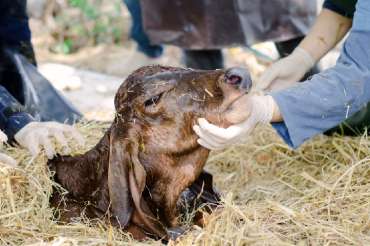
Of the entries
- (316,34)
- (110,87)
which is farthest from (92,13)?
(316,34)

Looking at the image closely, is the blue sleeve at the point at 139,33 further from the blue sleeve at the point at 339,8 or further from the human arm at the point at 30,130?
the human arm at the point at 30,130

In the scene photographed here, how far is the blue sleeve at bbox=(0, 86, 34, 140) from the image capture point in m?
3.55

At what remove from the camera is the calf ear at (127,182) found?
9.03ft

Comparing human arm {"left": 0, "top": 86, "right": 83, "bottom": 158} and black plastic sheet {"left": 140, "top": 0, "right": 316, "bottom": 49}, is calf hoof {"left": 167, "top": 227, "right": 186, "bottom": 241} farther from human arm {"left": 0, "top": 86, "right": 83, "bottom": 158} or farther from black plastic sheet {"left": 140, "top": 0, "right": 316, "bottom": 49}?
black plastic sheet {"left": 140, "top": 0, "right": 316, "bottom": 49}

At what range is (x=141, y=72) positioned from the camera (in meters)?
2.87

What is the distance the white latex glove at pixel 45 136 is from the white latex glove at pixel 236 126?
0.84 m

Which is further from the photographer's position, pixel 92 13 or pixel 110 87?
pixel 92 13

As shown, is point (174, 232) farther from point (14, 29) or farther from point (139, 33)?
point (139, 33)

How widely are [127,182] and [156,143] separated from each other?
19 centimetres

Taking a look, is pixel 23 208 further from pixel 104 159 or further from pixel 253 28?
pixel 253 28

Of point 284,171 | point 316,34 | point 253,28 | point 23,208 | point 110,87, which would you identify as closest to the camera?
point 23,208

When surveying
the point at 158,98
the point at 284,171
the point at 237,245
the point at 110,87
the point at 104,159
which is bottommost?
the point at 110,87

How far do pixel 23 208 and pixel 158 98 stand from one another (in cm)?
75

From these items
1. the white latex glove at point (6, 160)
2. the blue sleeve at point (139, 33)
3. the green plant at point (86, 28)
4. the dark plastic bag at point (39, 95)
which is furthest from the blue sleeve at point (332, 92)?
the green plant at point (86, 28)
